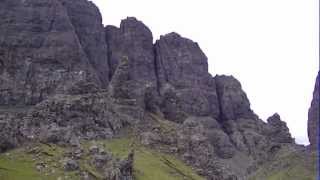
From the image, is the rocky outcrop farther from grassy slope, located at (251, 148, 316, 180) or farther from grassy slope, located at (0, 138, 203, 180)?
grassy slope, located at (251, 148, 316, 180)

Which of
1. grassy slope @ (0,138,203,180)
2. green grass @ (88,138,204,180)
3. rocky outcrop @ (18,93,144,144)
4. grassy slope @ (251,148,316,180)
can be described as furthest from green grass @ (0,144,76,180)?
grassy slope @ (251,148,316,180)

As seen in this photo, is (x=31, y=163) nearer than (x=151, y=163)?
Yes

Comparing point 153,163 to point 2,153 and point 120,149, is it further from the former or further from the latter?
point 2,153

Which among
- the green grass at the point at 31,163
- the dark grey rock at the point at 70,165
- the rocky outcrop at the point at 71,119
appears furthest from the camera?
the rocky outcrop at the point at 71,119

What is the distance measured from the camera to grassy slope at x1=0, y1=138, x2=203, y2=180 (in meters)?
153

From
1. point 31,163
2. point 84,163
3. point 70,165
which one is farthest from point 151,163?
point 31,163

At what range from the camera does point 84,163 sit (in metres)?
161

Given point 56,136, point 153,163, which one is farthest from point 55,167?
point 153,163

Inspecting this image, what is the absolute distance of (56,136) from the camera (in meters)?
172

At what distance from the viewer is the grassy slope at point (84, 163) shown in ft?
503

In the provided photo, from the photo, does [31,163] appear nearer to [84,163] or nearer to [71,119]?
[84,163]

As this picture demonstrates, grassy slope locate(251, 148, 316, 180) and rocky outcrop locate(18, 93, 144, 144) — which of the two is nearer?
rocky outcrop locate(18, 93, 144, 144)

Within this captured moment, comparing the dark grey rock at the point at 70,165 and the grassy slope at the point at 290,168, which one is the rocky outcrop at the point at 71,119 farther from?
the grassy slope at the point at 290,168

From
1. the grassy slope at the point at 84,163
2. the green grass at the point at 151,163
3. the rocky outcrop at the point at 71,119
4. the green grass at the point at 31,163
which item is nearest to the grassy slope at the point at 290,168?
the green grass at the point at 151,163
